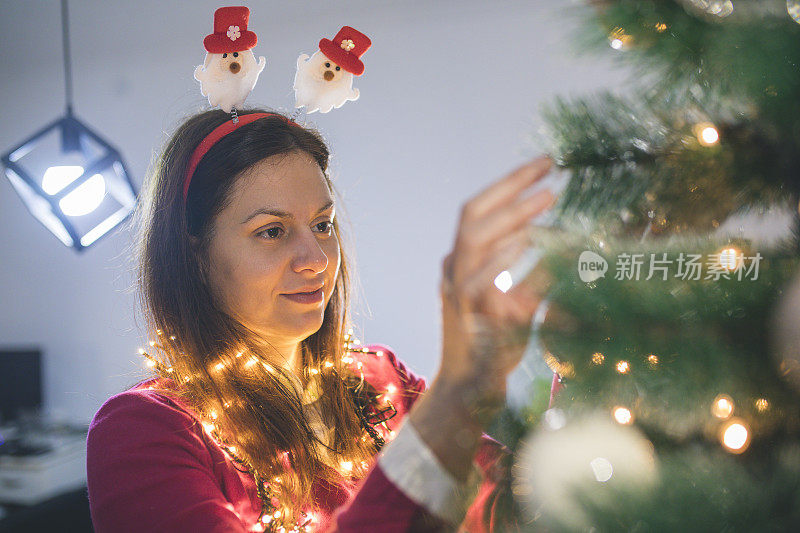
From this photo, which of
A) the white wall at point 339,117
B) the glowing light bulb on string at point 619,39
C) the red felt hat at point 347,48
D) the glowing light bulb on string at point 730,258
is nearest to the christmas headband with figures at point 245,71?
the red felt hat at point 347,48

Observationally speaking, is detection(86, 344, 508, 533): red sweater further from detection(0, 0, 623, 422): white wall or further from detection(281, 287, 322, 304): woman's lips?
detection(0, 0, 623, 422): white wall

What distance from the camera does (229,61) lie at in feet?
3.66

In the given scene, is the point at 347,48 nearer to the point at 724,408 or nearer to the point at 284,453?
the point at 284,453

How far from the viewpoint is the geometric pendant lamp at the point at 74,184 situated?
6.57 feet

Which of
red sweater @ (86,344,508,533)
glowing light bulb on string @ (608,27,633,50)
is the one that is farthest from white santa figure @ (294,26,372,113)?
glowing light bulb on string @ (608,27,633,50)

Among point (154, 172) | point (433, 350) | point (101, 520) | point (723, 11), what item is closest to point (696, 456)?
point (723, 11)

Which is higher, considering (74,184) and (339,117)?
(74,184)

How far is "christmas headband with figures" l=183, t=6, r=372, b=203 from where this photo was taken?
1.10 meters

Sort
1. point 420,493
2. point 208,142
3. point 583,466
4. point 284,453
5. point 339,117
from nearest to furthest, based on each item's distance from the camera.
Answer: point 583,466
point 420,493
point 284,453
point 208,142
point 339,117

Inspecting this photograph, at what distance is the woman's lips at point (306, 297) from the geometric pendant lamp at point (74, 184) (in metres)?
1.36

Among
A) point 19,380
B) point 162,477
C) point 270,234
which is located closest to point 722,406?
point 162,477

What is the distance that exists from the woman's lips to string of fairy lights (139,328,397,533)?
15cm

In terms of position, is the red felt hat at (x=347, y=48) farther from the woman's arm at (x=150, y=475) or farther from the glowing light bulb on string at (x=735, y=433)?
the glowing light bulb on string at (x=735, y=433)

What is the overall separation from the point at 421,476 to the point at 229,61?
0.94m
